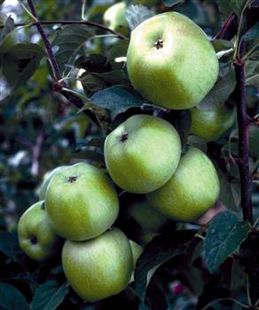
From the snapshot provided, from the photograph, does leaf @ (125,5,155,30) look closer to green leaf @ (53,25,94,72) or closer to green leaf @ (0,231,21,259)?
green leaf @ (53,25,94,72)

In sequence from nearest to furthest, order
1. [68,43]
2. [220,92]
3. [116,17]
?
[220,92]
[68,43]
[116,17]

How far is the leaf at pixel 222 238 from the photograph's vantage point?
937mm

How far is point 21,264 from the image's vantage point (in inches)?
50.5

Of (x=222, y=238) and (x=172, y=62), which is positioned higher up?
(x=172, y=62)

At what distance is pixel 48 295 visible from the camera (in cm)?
108

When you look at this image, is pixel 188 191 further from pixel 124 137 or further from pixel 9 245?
pixel 9 245

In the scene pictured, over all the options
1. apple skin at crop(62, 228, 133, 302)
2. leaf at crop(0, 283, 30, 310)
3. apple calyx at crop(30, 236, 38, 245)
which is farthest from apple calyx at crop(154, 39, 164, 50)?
leaf at crop(0, 283, 30, 310)

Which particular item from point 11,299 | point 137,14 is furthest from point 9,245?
point 137,14

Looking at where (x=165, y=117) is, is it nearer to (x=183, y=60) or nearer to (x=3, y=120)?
(x=183, y=60)

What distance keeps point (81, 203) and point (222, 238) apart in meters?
0.23

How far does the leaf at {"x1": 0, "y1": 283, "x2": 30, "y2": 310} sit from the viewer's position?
1.17 m

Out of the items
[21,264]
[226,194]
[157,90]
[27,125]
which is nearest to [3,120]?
[27,125]

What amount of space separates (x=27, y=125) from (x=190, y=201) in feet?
6.31

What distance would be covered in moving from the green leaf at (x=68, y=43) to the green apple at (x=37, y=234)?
0.96 feet
